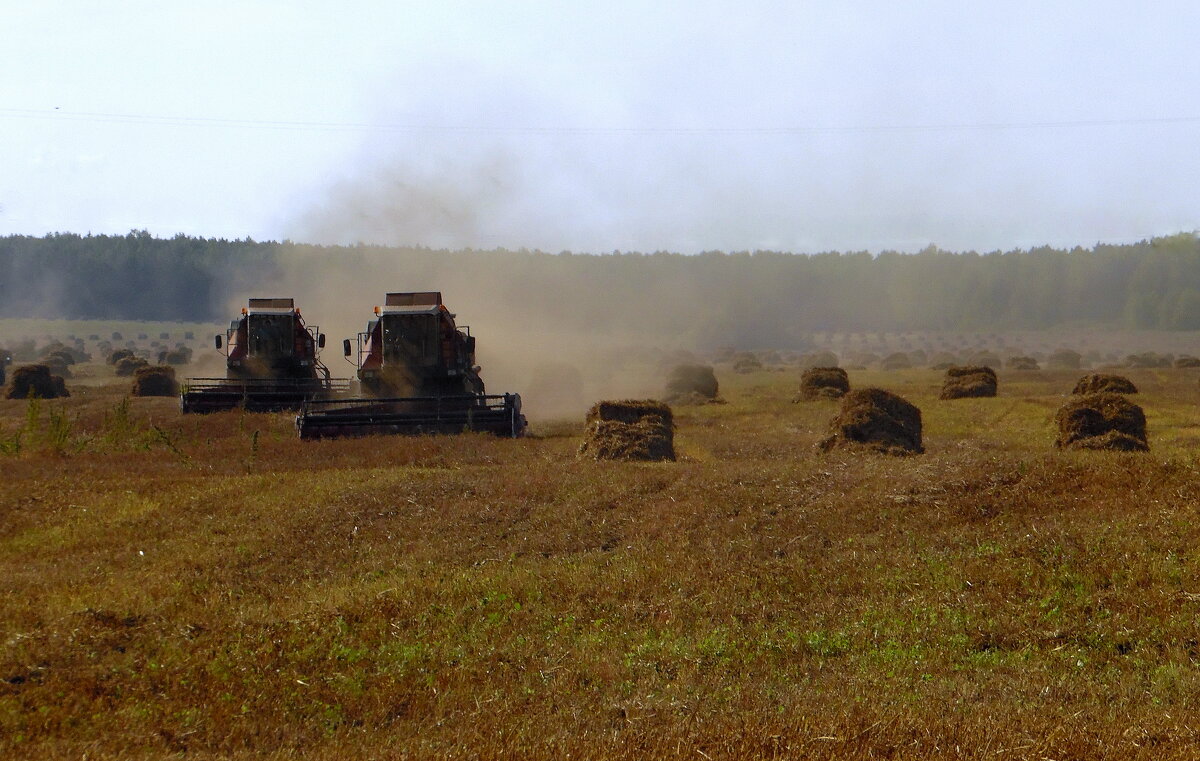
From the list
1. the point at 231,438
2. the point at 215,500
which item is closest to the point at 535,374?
the point at 231,438

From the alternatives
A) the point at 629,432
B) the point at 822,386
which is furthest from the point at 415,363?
the point at 822,386

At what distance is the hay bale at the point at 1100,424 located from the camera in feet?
64.5

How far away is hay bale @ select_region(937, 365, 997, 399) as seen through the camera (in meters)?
38.8

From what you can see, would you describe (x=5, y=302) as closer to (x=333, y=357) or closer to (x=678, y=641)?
(x=333, y=357)

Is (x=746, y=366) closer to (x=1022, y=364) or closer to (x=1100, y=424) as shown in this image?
(x=1022, y=364)

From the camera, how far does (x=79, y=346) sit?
102375mm

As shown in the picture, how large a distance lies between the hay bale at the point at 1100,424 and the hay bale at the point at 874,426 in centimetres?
266

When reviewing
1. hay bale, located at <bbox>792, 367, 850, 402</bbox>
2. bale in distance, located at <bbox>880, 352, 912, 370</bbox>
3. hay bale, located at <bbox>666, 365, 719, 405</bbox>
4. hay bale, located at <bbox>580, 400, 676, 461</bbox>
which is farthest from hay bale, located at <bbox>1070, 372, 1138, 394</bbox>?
bale in distance, located at <bbox>880, 352, 912, 370</bbox>

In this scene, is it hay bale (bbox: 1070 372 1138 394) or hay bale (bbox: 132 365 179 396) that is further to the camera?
hay bale (bbox: 132 365 179 396)

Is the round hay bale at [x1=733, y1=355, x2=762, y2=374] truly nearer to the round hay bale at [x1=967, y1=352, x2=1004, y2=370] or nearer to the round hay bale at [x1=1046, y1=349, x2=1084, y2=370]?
the round hay bale at [x1=967, y1=352, x2=1004, y2=370]

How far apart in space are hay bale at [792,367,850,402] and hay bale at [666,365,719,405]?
3707 mm

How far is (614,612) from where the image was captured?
10375mm

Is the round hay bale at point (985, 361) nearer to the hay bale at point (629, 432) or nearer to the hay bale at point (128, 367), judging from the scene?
the hay bale at point (128, 367)

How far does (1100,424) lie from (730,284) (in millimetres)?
129824
